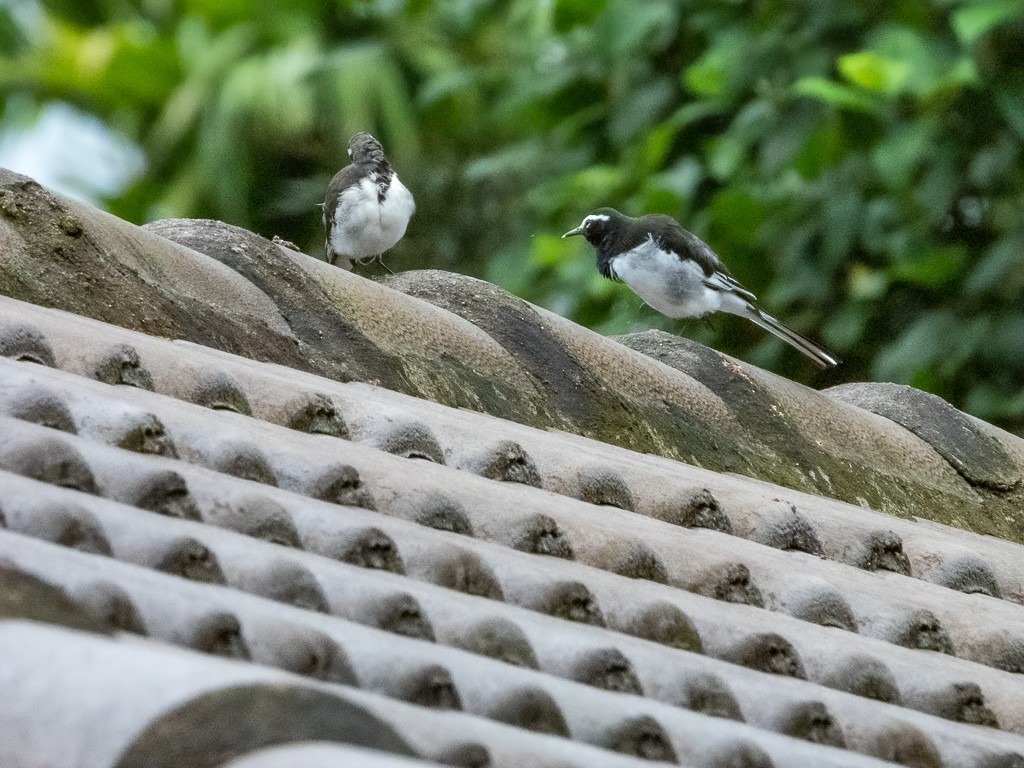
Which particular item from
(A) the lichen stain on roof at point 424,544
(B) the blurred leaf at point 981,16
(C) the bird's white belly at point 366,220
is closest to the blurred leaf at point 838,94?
(B) the blurred leaf at point 981,16

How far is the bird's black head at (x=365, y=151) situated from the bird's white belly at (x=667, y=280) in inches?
35.2

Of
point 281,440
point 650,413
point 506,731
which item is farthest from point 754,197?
point 506,731

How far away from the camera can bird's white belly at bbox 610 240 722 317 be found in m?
5.91

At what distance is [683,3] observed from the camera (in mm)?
9242

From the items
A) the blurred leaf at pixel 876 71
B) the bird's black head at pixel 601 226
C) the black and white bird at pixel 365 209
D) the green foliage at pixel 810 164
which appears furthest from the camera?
the green foliage at pixel 810 164

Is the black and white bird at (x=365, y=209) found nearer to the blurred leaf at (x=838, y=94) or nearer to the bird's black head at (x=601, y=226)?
the bird's black head at (x=601, y=226)

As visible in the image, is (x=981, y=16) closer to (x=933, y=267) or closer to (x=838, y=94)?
(x=838, y=94)

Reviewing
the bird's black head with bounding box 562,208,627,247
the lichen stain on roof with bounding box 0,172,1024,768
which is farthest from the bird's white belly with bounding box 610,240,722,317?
the lichen stain on roof with bounding box 0,172,1024,768

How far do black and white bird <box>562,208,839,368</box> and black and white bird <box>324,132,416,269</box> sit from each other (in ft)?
2.51

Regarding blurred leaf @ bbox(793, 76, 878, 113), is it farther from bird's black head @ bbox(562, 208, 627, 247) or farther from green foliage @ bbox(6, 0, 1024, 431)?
bird's black head @ bbox(562, 208, 627, 247)

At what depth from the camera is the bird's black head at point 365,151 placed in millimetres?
6062

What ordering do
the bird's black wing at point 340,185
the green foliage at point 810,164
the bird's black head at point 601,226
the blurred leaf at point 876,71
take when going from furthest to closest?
the green foliage at point 810,164, the blurred leaf at point 876,71, the bird's black head at point 601,226, the bird's black wing at point 340,185

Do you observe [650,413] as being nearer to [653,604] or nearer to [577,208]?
[653,604]

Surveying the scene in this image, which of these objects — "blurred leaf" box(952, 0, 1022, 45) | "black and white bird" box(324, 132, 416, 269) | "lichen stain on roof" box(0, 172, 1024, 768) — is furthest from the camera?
"blurred leaf" box(952, 0, 1022, 45)
